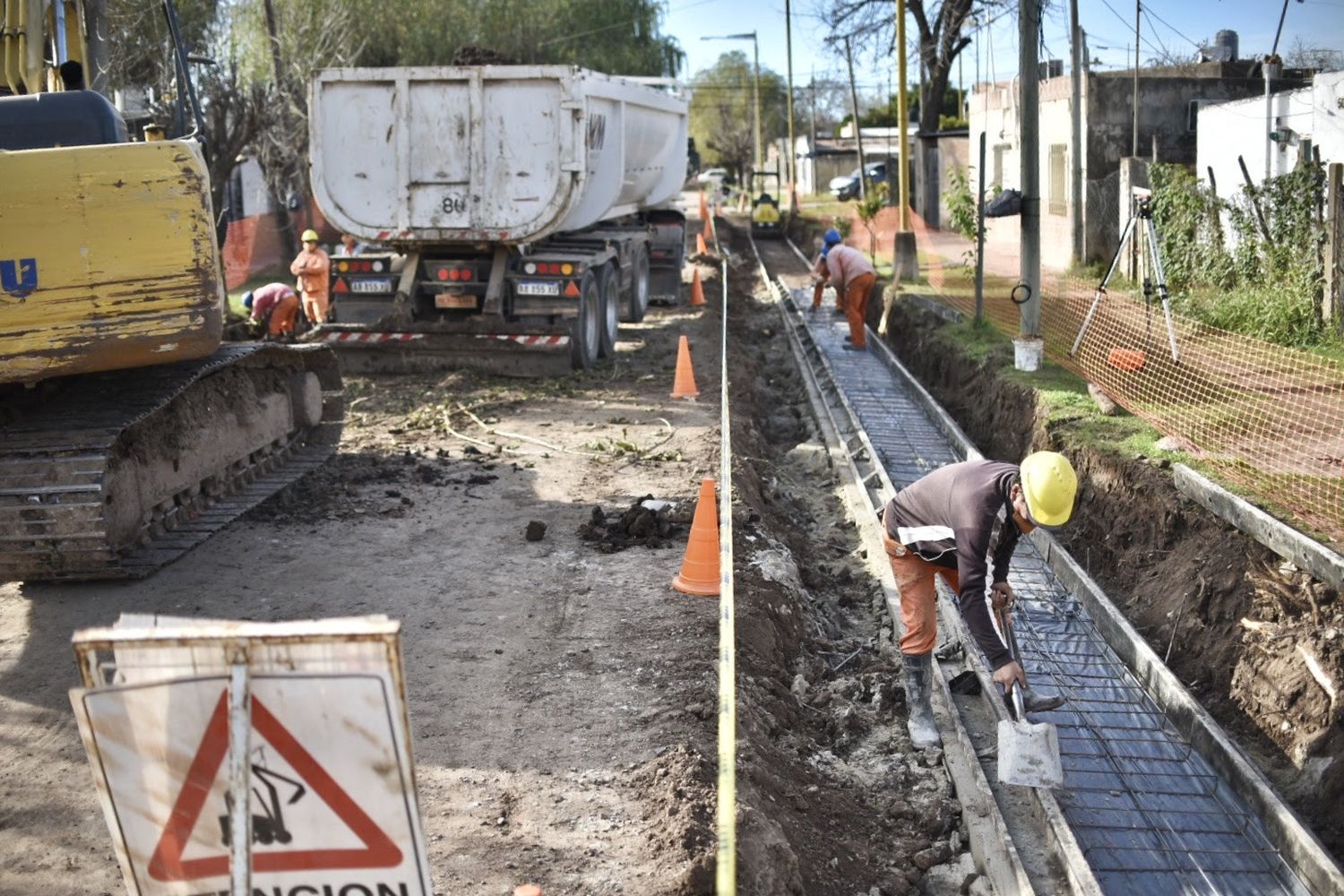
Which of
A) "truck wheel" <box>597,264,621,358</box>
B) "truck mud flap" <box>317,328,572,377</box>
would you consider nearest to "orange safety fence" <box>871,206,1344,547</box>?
"truck wheel" <box>597,264,621,358</box>

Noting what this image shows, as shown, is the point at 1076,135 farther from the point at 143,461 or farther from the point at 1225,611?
the point at 143,461

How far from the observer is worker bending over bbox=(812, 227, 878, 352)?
58.4 ft

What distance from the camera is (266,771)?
319 centimetres

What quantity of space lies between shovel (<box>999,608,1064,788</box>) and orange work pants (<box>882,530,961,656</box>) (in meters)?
0.90

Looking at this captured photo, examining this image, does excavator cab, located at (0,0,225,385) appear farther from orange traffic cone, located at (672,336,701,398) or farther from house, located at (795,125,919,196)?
house, located at (795,125,919,196)

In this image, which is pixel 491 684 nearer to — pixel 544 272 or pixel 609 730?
pixel 609 730

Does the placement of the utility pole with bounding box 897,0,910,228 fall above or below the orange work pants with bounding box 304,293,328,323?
above

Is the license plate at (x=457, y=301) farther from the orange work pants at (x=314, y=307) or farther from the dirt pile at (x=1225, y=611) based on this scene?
the dirt pile at (x=1225, y=611)

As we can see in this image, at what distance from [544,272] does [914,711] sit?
9156mm

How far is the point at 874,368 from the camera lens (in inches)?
663

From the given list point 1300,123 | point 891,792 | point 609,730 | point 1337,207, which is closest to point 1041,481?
point 891,792

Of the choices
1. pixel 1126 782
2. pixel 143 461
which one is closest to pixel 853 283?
pixel 143 461

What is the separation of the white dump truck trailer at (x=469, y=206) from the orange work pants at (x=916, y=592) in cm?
840

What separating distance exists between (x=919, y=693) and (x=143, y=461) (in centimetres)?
478
